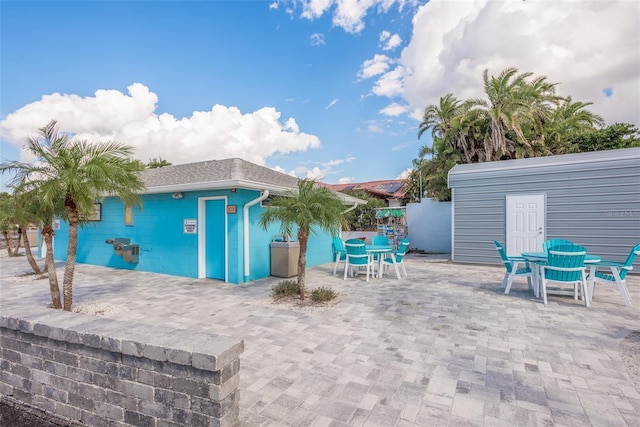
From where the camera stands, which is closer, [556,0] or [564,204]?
[556,0]

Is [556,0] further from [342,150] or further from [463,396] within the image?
[463,396]

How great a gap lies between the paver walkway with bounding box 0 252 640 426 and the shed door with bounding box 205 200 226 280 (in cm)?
83

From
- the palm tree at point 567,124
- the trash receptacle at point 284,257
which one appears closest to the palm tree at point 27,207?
the trash receptacle at point 284,257

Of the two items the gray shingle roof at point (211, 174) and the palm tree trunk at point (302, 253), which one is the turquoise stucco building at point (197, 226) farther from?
the palm tree trunk at point (302, 253)

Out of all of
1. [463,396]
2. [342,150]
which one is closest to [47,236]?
[463,396]

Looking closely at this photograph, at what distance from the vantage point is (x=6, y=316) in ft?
8.25

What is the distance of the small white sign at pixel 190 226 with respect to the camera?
7525mm

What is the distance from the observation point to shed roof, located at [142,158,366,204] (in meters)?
6.54

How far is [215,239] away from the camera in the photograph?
7367 mm

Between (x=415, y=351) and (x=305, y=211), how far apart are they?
2652 millimetres

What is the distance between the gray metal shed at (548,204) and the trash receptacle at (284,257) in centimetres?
572

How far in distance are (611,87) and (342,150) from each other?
1199 centimetres

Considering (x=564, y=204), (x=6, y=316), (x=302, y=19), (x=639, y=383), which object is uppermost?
(x=302, y=19)

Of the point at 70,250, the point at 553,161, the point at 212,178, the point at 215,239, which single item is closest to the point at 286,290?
the point at 215,239
